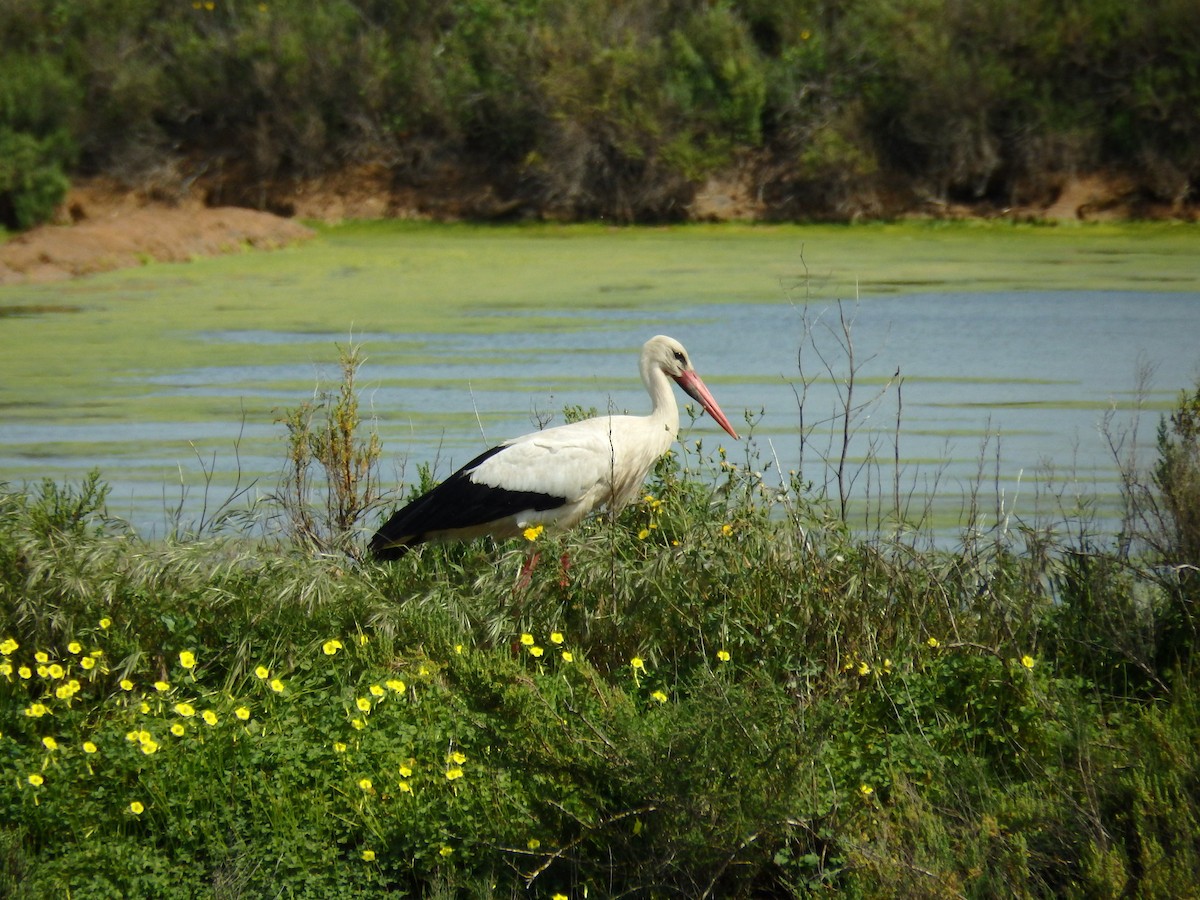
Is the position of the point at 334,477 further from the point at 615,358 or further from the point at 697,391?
the point at 615,358

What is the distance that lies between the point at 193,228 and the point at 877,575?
40.6ft

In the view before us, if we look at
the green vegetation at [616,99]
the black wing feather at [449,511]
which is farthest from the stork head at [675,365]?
the green vegetation at [616,99]

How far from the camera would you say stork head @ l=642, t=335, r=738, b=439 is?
5633 mm

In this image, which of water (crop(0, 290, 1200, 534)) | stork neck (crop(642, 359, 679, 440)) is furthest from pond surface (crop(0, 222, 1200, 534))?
stork neck (crop(642, 359, 679, 440))

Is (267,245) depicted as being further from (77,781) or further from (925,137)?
(77,781)

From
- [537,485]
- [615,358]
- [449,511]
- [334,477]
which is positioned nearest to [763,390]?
[615,358]

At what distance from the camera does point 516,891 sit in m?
3.11

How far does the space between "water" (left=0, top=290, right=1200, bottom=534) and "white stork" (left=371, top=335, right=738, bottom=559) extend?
45.3 inches

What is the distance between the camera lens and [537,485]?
197 inches

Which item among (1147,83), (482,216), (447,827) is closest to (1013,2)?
(1147,83)

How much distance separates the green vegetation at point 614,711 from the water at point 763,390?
5.59 feet

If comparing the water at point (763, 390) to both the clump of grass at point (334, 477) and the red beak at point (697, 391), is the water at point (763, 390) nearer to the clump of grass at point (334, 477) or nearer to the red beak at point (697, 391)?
the red beak at point (697, 391)

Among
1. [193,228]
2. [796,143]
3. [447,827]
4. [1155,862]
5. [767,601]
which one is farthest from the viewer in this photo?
[796,143]

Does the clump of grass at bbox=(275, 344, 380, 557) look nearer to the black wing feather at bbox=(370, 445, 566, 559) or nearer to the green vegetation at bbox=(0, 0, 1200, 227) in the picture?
the black wing feather at bbox=(370, 445, 566, 559)
